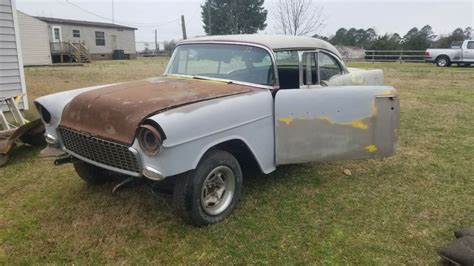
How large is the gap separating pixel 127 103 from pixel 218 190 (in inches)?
46.0

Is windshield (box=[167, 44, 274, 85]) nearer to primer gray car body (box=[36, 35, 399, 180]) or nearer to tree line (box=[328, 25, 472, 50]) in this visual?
primer gray car body (box=[36, 35, 399, 180])

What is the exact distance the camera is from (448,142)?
5973mm

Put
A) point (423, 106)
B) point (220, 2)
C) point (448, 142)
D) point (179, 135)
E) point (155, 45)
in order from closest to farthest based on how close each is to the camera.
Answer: point (179, 135), point (448, 142), point (423, 106), point (220, 2), point (155, 45)

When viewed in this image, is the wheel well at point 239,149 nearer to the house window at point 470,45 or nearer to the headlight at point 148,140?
the headlight at point 148,140

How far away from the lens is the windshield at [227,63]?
4.09 meters

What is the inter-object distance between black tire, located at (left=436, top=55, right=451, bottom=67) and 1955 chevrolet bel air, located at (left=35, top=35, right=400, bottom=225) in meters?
21.0

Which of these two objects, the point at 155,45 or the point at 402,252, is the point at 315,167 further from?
the point at 155,45

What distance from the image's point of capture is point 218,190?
3578 mm

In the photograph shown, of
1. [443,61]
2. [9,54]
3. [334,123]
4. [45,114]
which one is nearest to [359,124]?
[334,123]

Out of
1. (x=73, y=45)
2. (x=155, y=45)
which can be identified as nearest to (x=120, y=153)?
(x=73, y=45)

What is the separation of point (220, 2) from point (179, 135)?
42.8 meters

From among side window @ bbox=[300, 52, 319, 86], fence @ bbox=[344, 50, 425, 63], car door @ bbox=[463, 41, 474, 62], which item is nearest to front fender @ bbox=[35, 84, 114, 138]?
side window @ bbox=[300, 52, 319, 86]

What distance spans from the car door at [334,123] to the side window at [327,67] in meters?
0.61

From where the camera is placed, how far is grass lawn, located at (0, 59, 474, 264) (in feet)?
10.0
